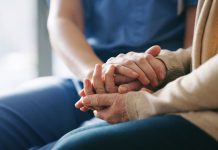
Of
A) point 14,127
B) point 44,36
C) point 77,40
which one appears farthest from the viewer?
point 44,36

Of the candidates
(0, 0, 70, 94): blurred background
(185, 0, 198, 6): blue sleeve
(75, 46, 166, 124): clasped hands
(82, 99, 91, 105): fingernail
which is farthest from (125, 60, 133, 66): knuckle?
(0, 0, 70, 94): blurred background

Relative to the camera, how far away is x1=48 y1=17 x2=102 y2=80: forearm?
3.45 feet

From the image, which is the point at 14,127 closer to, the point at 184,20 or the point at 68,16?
the point at 68,16

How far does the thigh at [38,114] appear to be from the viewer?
37.1 inches

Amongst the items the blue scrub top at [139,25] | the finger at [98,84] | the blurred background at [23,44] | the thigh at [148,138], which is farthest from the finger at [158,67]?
the blurred background at [23,44]

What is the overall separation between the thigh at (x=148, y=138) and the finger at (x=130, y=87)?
0.67 feet

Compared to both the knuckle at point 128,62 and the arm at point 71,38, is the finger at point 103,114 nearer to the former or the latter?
the knuckle at point 128,62

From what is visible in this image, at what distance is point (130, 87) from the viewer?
2.56ft

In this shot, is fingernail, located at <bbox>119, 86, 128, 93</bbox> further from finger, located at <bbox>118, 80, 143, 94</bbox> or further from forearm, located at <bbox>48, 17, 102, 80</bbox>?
forearm, located at <bbox>48, 17, 102, 80</bbox>

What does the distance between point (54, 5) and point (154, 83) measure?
606mm

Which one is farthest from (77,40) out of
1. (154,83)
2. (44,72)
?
(44,72)

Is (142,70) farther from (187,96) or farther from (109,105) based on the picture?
(187,96)

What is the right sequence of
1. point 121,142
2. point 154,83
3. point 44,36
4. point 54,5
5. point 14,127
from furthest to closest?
1. point 44,36
2. point 54,5
3. point 14,127
4. point 154,83
5. point 121,142

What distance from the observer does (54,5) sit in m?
1.27
